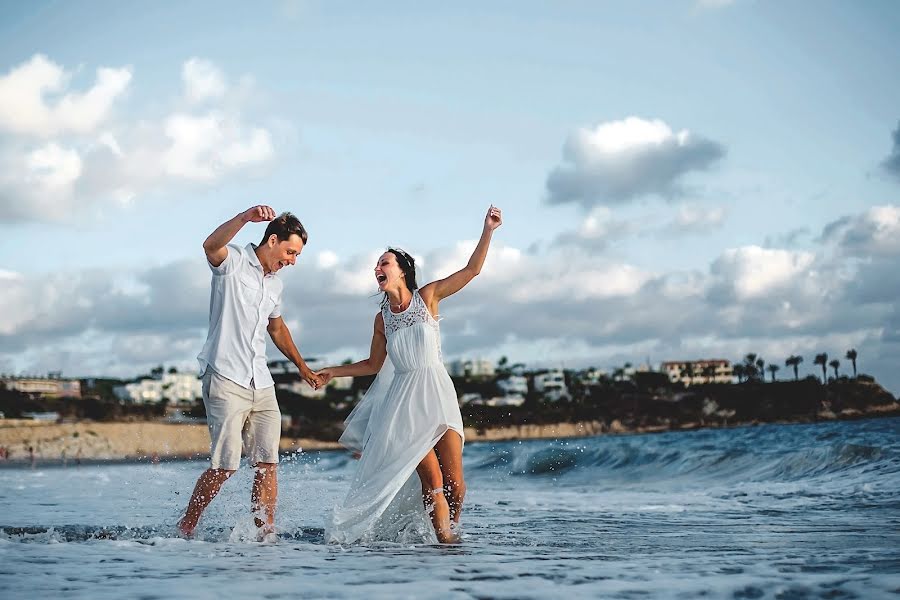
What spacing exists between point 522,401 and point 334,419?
22816mm

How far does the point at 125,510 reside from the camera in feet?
28.8

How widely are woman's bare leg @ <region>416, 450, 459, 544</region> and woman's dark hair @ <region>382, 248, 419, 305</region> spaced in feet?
3.39

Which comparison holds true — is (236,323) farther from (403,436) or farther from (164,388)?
(164,388)

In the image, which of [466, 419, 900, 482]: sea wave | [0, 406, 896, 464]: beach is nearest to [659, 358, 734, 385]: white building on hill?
[0, 406, 896, 464]: beach

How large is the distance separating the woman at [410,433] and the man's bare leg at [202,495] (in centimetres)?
72

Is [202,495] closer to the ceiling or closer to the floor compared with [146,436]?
closer to the ceiling

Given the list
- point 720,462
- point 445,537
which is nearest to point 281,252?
point 445,537

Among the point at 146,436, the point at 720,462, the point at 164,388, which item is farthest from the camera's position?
the point at 164,388

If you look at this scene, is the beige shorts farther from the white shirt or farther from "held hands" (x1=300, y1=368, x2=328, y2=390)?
"held hands" (x1=300, y1=368, x2=328, y2=390)

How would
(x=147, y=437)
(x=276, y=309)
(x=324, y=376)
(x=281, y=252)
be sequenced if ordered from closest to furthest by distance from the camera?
(x=281, y=252)
(x=276, y=309)
(x=324, y=376)
(x=147, y=437)

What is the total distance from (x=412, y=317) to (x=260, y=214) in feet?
3.58

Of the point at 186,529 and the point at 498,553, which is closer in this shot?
the point at 498,553

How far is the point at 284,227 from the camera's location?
557 centimetres

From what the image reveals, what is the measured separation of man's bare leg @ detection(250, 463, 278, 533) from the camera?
564cm
